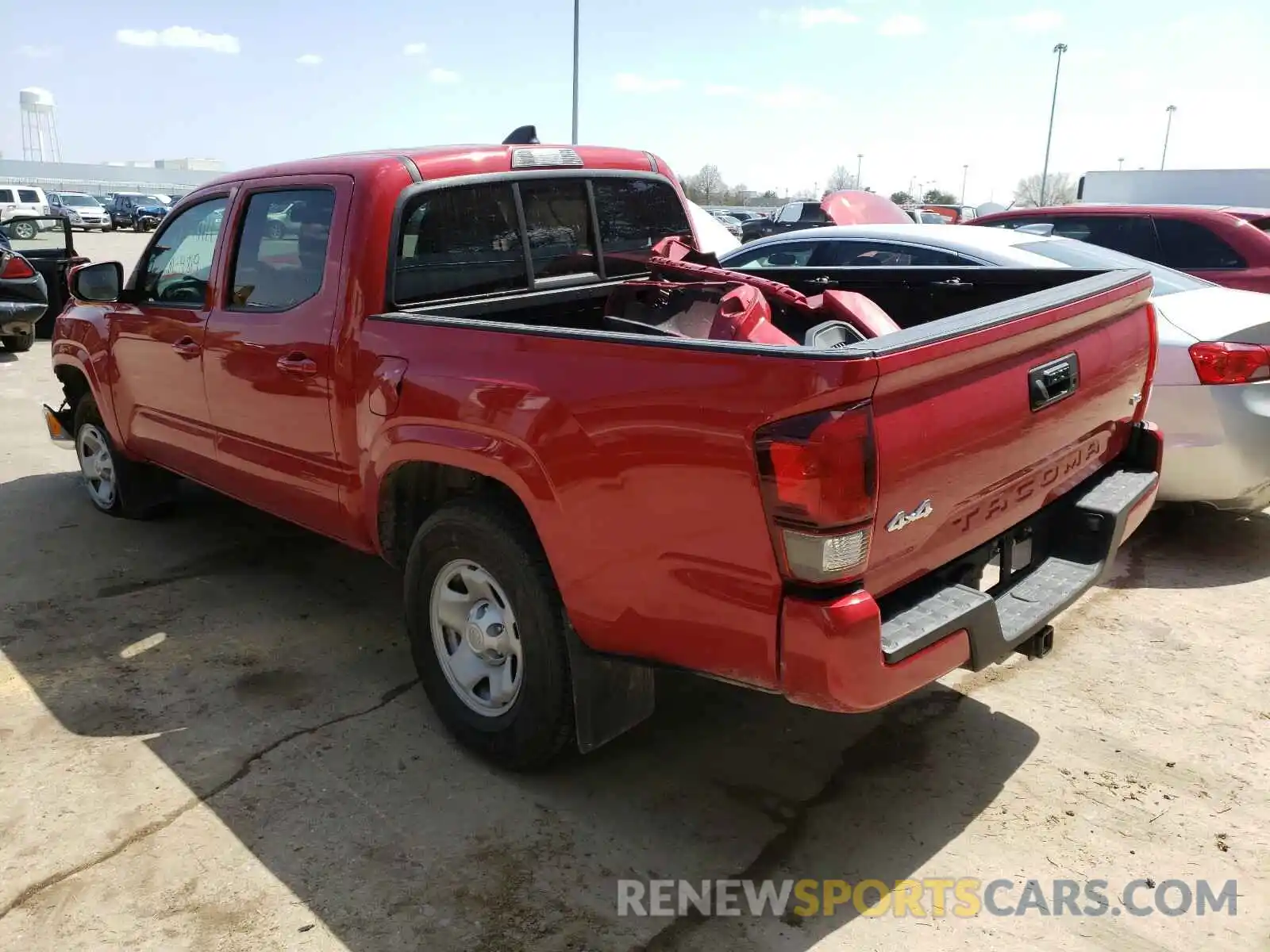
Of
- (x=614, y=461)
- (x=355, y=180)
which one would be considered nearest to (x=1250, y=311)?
(x=614, y=461)

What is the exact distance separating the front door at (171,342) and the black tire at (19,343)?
7.64 meters

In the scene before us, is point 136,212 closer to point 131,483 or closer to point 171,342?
point 131,483

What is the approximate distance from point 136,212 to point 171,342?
47.9 metres

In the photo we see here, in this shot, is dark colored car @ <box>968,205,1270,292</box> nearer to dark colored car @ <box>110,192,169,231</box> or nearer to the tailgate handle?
the tailgate handle

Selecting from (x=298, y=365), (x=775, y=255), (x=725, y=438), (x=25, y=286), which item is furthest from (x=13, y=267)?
(x=725, y=438)

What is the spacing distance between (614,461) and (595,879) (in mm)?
1180

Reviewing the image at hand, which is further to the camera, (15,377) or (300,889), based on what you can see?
(15,377)

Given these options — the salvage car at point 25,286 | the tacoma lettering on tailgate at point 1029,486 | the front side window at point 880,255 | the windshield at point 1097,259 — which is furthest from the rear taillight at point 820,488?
the salvage car at point 25,286

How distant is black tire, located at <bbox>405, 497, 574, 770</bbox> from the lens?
295 cm

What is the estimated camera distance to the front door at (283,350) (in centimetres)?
365

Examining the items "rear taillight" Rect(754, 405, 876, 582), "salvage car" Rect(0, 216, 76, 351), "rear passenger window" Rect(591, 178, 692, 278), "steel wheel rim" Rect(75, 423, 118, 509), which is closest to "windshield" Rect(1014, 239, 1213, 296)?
"rear passenger window" Rect(591, 178, 692, 278)

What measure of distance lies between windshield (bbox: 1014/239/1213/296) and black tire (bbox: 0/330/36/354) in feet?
35.5

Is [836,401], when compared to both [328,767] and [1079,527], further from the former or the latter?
[328,767]

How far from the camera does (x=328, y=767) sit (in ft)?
10.9
